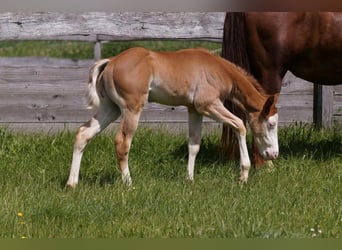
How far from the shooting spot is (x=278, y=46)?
580 centimetres

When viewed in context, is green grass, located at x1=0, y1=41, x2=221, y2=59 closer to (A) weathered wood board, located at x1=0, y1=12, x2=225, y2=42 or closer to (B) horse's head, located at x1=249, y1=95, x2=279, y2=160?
(A) weathered wood board, located at x1=0, y1=12, x2=225, y2=42

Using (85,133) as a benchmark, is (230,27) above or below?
above

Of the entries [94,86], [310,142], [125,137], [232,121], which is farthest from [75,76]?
[310,142]

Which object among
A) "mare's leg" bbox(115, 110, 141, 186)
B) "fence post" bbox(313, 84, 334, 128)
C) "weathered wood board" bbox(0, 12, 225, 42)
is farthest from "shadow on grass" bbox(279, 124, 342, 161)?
"mare's leg" bbox(115, 110, 141, 186)

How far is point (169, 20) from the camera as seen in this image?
7.38 metres

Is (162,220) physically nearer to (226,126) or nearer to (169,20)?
(226,126)

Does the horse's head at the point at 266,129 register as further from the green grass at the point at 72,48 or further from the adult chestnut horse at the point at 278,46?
the green grass at the point at 72,48

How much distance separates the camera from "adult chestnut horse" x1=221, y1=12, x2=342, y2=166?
5785 mm

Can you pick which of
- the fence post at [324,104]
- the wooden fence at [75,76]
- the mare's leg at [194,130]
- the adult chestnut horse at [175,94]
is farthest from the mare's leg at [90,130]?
the fence post at [324,104]

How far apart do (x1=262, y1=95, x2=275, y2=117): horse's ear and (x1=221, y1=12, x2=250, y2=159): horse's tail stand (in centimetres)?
31

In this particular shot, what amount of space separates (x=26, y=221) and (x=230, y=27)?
110 inches

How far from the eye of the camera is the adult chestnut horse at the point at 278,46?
19.0 feet

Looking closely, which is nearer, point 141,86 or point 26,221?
point 26,221

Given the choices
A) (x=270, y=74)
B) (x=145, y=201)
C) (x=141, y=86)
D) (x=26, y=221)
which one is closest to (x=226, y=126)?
(x=270, y=74)
